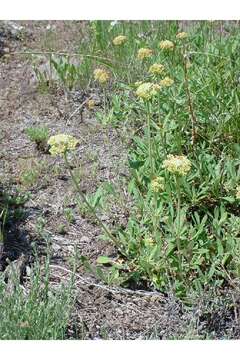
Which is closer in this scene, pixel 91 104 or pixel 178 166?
pixel 178 166

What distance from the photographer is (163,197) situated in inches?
100

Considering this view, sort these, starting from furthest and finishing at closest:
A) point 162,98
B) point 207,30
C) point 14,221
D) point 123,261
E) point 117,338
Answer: point 207,30 → point 162,98 → point 14,221 → point 123,261 → point 117,338

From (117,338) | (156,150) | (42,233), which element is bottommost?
(117,338)

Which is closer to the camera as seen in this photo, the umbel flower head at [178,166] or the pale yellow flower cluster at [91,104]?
the umbel flower head at [178,166]

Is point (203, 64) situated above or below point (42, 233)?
above

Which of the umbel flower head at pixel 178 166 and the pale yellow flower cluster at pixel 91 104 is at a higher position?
the umbel flower head at pixel 178 166

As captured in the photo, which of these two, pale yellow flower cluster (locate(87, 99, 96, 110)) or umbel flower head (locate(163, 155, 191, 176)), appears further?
pale yellow flower cluster (locate(87, 99, 96, 110))

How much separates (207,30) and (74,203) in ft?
5.41

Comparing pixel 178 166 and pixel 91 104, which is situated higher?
pixel 178 166

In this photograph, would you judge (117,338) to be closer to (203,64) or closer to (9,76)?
(203,64)

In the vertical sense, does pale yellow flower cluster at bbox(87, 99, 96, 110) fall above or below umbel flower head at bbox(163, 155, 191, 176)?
below

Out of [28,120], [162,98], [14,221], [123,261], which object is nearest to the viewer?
[123,261]

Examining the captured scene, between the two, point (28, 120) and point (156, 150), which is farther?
point (28, 120)
